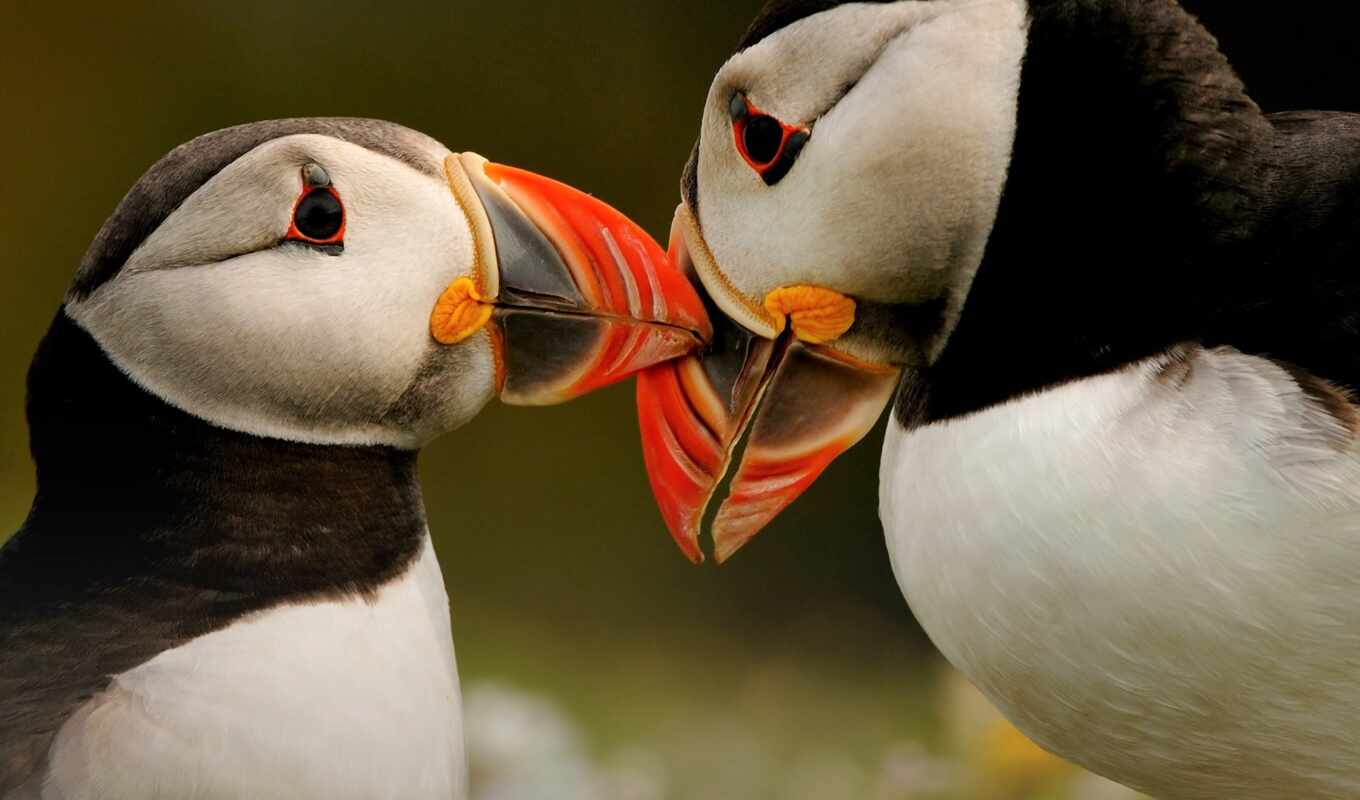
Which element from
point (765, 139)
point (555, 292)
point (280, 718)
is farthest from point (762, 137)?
point (280, 718)

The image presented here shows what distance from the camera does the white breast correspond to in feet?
4.00

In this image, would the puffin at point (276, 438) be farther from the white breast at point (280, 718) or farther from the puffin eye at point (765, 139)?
the puffin eye at point (765, 139)

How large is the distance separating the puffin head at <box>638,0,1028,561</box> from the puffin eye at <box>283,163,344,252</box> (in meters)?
0.35

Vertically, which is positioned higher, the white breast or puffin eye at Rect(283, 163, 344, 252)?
puffin eye at Rect(283, 163, 344, 252)

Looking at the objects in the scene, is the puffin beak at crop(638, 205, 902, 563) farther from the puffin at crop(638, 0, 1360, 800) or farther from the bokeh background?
the bokeh background

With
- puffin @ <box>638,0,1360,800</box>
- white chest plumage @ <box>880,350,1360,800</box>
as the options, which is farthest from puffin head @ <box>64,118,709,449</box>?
white chest plumage @ <box>880,350,1360,800</box>

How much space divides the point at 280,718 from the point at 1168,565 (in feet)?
2.37

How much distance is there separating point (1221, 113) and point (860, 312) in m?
0.36

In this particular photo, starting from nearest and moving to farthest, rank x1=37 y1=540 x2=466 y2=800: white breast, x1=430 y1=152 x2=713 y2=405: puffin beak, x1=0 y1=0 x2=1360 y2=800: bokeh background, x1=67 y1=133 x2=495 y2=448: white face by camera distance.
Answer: x1=37 y1=540 x2=466 y2=800: white breast
x1=67 y1=133 x2=495 y2=448: white face
x1=430 y1=152 x2=713 y2=405: puffin beak
x1=0 y1=0 x2=1360 y2=800: bokeh background

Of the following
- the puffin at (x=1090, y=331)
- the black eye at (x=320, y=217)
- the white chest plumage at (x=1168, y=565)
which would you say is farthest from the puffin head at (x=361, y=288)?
the white chest plumage at (x=1168, y=565)

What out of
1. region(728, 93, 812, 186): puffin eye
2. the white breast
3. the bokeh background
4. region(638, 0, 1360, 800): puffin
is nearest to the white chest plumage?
region(638, 0, 1360, 800): puffin

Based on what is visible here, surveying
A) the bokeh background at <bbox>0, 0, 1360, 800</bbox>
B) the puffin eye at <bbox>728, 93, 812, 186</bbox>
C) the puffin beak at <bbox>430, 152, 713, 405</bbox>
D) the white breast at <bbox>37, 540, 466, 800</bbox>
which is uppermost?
the puffin eye at <bbox>728, 93, 812, 186</bbox>

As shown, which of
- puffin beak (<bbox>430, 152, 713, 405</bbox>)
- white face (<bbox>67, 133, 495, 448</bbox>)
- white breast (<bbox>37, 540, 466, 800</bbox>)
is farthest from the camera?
puffin beak (<bbox>430, 152, 713, 405</bbox>)

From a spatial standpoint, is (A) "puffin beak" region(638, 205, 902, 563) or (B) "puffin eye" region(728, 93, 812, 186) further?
(A) "puffin beak" region(638, 205, 902, 563)
